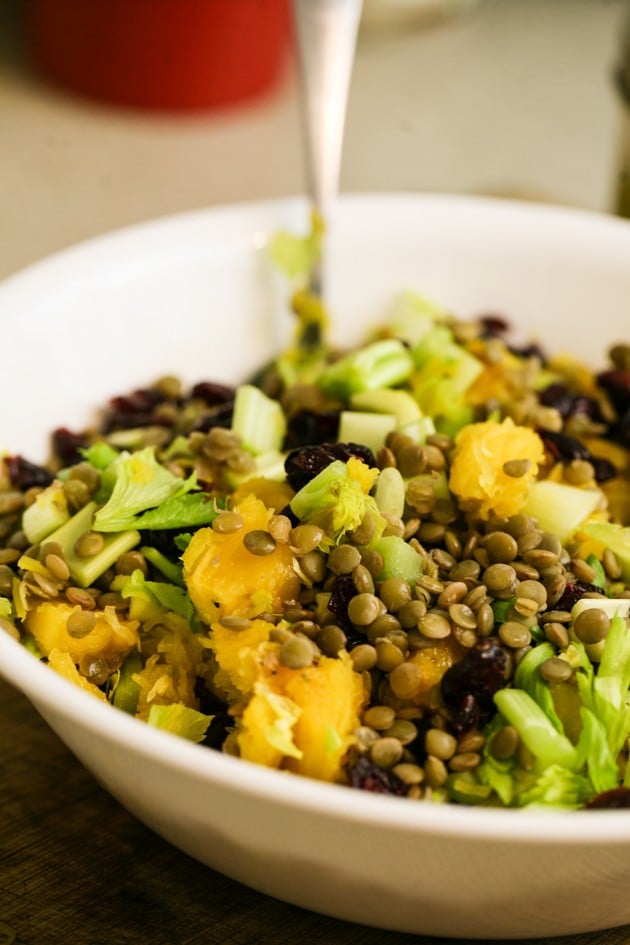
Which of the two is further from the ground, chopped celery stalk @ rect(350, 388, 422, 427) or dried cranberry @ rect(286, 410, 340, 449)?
chopped celery stalk @ rect(350, 388, 422, 427)

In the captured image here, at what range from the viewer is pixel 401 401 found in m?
2.10

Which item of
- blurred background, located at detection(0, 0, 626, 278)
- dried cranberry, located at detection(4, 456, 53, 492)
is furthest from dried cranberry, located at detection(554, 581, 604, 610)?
blurred background, located at detection(0, 0, 626, 278)

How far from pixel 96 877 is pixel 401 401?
0.97m

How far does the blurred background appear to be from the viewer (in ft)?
12.4

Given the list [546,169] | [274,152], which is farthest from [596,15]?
[274,152]

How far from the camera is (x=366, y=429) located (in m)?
2.01

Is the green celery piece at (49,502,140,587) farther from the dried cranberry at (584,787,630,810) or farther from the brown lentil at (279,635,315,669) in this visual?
the dried cranberry at (584,787,630,810)

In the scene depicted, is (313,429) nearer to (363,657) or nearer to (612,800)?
(363,657)

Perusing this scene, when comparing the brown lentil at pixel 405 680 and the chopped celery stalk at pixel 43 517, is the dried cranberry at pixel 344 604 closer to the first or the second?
the brown lentil at pixel 405 680

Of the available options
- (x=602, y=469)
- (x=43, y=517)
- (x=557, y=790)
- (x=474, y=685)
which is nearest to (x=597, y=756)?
(x=557, y=790)

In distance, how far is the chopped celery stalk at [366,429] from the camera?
2.00 meters

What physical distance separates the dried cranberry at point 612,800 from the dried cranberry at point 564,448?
2.45 feet

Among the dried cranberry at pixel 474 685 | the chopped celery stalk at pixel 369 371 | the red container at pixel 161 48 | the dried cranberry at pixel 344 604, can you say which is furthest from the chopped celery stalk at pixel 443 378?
the red container at pixel 161 48

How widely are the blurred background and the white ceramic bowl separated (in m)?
0.90
